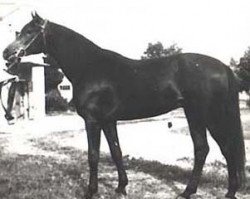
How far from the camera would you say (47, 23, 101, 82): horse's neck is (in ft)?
24.0

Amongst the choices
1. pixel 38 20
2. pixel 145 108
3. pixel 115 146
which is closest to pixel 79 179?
pixel 115 146

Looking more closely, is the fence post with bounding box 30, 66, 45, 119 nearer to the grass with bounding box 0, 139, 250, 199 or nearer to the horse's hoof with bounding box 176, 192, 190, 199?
the grass with bounding box 0, 139, 250, 199

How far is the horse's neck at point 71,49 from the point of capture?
24.0 ft

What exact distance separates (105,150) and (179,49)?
69.8m

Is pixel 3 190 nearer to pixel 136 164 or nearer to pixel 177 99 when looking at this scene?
pixel 177 99

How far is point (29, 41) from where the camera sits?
733cm

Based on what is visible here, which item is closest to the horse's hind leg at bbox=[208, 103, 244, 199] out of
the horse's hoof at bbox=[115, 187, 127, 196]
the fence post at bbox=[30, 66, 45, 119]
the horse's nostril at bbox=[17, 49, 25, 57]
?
the horse's hoof at bbox=[115, 187, 127, 196]

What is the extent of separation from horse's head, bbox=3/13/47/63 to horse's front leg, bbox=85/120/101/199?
132 cm

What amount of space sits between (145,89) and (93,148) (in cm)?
109

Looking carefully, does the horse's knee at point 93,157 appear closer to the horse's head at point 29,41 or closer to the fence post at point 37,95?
the horse's head at point 29,41

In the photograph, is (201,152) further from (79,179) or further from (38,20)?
(38,20)

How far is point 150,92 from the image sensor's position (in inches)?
280

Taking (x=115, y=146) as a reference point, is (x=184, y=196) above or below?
below

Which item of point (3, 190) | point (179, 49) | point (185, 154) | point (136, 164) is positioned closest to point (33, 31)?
point (3, 190)
